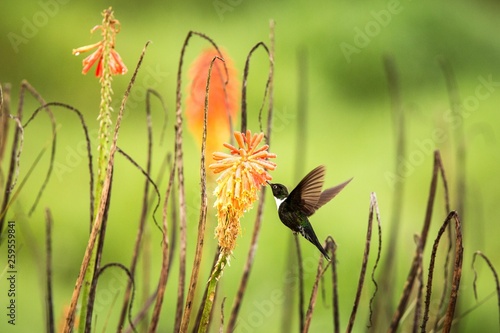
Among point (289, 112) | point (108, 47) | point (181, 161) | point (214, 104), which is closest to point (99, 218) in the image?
point (181, 161)

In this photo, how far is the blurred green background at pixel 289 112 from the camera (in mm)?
2959

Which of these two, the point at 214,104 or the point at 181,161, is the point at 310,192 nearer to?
the point at 181,161

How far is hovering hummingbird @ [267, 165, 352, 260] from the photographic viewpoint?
2.50ft

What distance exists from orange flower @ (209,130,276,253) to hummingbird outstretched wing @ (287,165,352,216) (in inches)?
1.9

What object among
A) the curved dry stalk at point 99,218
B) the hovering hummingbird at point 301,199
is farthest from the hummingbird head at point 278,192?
the curved dry stalk at point 99,218

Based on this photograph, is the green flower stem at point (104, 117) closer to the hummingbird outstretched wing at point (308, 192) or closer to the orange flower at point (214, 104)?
the hummingbird outstretched wing at point (308, 192)

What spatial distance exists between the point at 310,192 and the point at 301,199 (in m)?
0.01

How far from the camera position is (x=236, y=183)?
728 mm

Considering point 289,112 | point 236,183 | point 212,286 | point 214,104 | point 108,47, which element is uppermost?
point 289,112

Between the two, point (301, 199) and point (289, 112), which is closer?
point (301, 199)

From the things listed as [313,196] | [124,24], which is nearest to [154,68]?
[124,24]

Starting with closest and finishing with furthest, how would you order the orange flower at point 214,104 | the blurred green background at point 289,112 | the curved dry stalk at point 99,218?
1. the curved dry stalk at point 99,218
2. the orange flower at point 214,104
3. the blurred green background at point 289,112

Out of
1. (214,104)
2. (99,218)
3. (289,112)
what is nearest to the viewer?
(99,218)

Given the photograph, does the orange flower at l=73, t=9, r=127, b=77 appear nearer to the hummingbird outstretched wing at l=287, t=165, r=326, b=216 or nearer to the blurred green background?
the hummingbird outstretched wing at l=287, t=165, r=326, b=216
